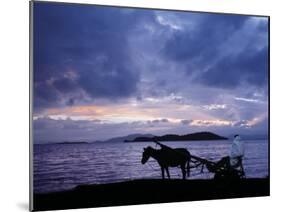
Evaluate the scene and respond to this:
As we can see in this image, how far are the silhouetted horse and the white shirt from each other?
50 cm

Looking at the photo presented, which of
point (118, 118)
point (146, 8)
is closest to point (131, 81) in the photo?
point (118, 118)

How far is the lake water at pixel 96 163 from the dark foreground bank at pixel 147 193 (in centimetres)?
6

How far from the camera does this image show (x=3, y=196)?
5473 mm

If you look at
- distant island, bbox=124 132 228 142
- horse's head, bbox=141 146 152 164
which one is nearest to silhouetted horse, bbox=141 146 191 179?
horse's head, bbox=141 146 152 164

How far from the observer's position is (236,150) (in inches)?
243

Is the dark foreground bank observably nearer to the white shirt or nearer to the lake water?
the lake water

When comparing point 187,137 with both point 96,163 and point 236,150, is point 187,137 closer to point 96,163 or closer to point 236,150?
point 236,150

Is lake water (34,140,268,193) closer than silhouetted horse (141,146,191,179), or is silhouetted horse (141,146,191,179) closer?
lake water (34,140,268,193)

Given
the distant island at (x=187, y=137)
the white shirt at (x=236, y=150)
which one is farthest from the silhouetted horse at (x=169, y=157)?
the white shirt at (x=236, y=150)

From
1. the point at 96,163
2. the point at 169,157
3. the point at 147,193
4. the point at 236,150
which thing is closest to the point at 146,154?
the point at 169,157

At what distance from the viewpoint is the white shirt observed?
6.16 m

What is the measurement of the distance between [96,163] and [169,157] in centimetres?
78
